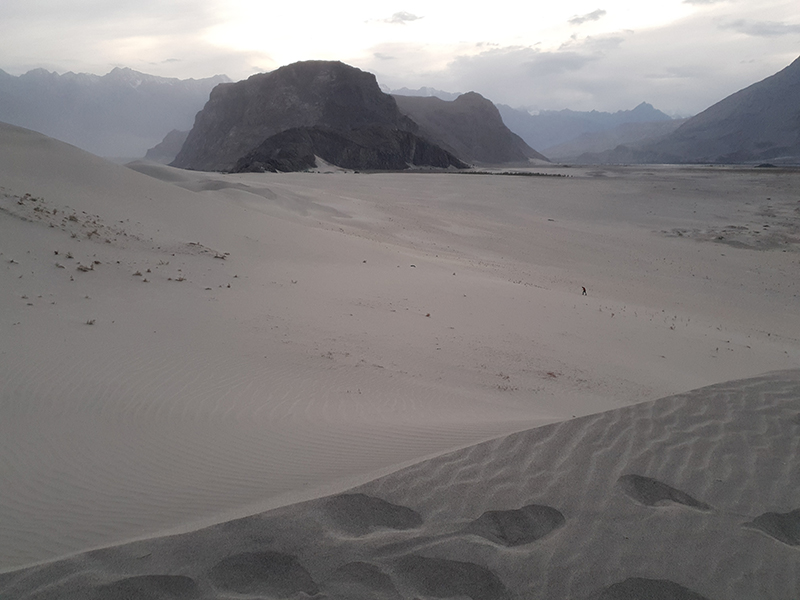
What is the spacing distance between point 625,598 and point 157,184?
14274 millimetres

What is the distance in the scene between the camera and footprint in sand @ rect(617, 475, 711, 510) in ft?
9.69

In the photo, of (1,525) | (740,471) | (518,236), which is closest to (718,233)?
(518,236)

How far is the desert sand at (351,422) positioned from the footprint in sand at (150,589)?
0.01 m

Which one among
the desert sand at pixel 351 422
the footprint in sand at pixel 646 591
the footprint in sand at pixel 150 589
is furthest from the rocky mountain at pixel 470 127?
the footprint in sand at pixel 150 589

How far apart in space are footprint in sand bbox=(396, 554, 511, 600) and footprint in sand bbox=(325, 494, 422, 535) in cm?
25

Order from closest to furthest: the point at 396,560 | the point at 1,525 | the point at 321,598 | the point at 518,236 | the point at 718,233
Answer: the point at 321,598, the point at 396,560, the point at 1,525, the point at 518,236, the point at 718,233

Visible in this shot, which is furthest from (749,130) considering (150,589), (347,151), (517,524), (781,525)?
(150,589)

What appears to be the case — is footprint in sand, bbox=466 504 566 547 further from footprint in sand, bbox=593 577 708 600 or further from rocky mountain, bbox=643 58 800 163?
rocky mountain, bbox=643 58 800 163

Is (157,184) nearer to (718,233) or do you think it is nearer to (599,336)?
(599,336)

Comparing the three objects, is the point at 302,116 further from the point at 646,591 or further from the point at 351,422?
the point at 646,591

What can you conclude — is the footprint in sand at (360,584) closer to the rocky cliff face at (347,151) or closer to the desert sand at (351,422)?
the desert sand at (351,422)

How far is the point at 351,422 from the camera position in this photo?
432 cm

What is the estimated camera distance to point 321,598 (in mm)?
2277

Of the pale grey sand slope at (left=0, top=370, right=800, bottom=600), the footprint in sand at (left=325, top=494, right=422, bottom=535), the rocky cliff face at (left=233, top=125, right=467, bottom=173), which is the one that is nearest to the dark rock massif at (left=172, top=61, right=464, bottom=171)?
the rocky cliff face at (left=233, top=125, right=467, bottom=173)
